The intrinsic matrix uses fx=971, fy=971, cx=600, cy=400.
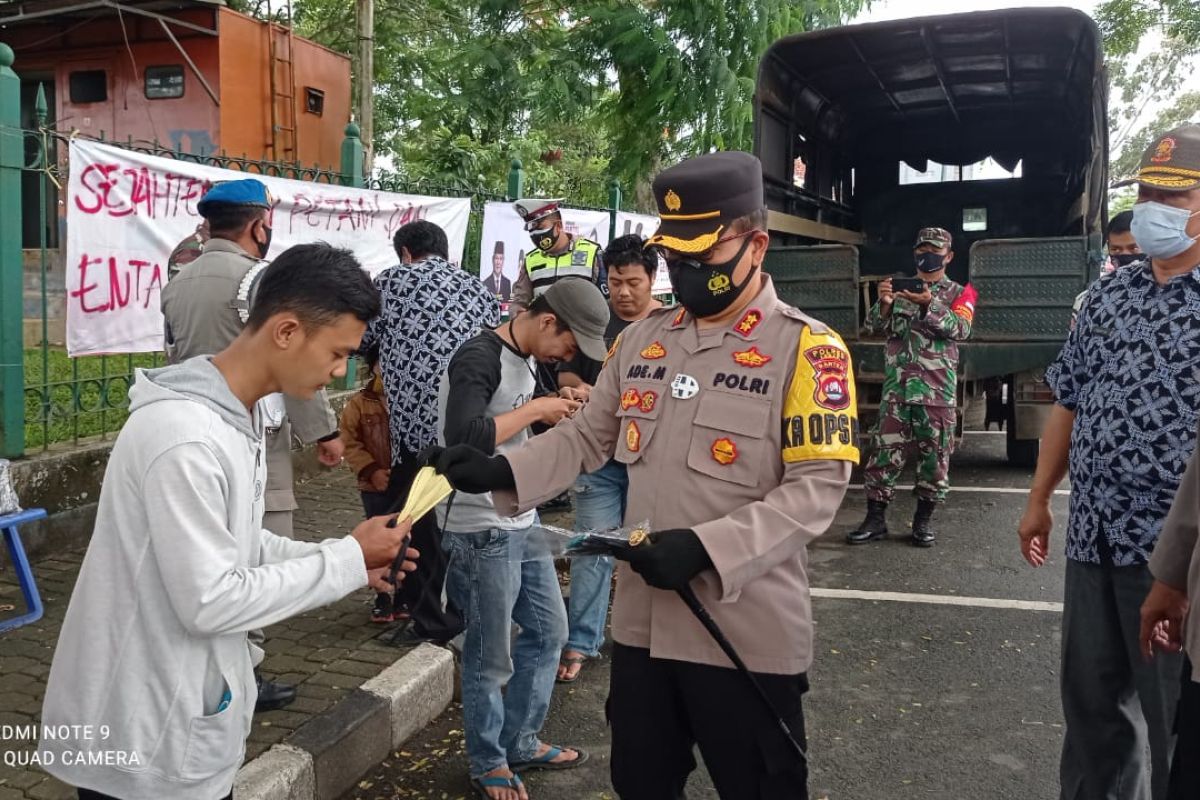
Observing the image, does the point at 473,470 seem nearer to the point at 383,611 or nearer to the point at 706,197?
the point at 706,197

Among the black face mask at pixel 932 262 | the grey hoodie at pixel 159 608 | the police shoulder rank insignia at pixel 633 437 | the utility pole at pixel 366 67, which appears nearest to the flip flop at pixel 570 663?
the police shoulder rank insignia at pixel 633 437

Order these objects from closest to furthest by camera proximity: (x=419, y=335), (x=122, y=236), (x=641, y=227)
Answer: (x=419, y=335) < (x=122, y=236) < (x=641, y=227)

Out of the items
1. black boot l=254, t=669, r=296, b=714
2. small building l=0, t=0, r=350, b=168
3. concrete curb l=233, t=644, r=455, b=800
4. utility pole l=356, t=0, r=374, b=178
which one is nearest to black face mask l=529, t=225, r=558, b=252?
concrete curb l=233, t=644, r=455, b=800

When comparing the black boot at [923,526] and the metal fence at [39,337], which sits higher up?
the metal fence at [39,337]

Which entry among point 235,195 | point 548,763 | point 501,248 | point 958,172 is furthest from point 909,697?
point 958,172

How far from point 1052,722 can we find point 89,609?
11.2 feet

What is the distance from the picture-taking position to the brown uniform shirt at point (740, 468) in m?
1.99

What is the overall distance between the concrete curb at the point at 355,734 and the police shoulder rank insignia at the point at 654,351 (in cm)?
176

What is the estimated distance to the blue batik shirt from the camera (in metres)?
2.42

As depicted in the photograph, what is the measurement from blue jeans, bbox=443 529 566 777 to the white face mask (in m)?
1.94

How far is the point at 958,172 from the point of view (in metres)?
10.1

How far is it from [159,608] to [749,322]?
4.35ft

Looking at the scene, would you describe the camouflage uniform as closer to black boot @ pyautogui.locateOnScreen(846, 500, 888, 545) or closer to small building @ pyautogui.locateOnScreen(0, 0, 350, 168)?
black boot @ pyautogui.locateOnScreen(846, 500, 888, 545)

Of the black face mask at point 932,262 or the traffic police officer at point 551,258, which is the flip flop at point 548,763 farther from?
the black face mask at point 932,262
